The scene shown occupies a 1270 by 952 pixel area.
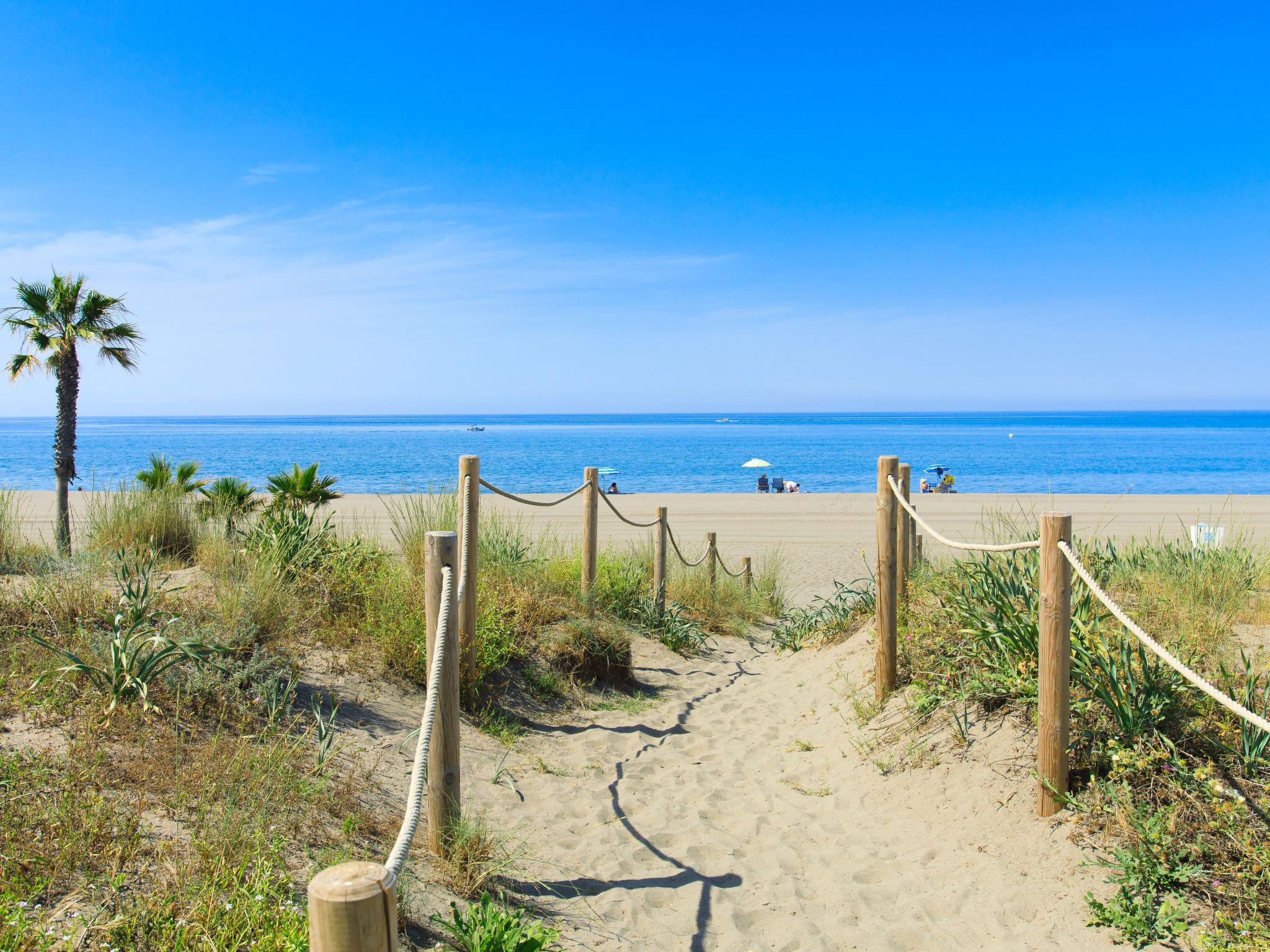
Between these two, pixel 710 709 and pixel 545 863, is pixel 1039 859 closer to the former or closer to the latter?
pixel 545 863

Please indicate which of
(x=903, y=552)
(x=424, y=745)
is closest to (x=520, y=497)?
(x=903, y=552)

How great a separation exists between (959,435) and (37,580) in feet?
348

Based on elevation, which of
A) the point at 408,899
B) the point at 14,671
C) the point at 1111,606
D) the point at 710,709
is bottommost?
the point at 710,709

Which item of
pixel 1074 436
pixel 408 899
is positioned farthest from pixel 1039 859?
pixel 1074 436

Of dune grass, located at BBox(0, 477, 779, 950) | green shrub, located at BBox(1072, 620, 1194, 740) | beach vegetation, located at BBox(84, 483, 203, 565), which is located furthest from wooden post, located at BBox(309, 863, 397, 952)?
beach vegetation, located at BBox(84, 483, 203, 565)

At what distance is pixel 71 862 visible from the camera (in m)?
2.77

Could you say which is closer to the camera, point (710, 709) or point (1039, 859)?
point (1039, 859)

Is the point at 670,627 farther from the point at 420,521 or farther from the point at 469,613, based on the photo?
the point at 469,613

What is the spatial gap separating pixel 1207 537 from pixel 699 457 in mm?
51732

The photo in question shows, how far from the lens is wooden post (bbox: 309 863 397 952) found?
56.7 inches

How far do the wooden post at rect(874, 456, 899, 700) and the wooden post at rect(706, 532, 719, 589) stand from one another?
4.66 meters

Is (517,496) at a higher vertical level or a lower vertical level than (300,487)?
higher

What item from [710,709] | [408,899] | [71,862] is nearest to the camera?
[71,862]

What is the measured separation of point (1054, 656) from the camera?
3.79m
